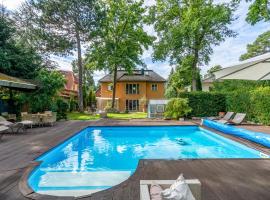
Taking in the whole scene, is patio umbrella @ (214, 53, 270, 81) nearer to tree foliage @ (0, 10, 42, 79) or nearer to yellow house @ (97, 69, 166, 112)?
tree foliage @ (0, 10, 42, 79)

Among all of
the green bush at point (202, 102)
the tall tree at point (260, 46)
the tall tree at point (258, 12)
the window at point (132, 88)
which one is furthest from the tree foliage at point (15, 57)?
the tall tree at point (260, 46)

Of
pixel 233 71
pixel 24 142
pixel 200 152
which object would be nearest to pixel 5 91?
pixel 24 142

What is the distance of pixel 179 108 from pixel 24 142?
40.3 ft

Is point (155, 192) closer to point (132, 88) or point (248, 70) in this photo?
point (248, 70)

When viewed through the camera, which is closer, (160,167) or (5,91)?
(160,167)

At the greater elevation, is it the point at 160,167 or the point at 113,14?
the point at 113,14

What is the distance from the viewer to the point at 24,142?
28.4ft

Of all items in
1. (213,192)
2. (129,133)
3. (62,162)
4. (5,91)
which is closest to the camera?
(213,192)

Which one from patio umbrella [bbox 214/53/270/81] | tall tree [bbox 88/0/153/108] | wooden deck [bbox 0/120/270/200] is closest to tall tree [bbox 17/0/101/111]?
tall tree [bbox 88/0/153/108]

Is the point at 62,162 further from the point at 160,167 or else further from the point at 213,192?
the point at 213,192

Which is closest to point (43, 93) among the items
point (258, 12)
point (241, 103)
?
point (258, 12)

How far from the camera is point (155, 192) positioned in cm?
253

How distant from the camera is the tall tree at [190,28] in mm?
22234

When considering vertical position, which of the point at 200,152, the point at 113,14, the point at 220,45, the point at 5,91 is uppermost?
the point at 113,14
